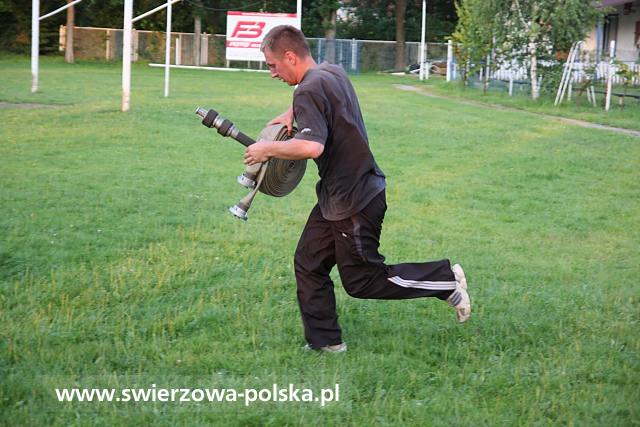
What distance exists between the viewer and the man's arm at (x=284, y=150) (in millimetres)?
4832

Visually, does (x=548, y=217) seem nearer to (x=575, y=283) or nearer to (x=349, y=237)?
(x=575, y=283)

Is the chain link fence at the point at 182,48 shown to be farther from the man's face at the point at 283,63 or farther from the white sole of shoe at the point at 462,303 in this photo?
the man's face at the point at 283,63

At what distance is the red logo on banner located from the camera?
40188mm

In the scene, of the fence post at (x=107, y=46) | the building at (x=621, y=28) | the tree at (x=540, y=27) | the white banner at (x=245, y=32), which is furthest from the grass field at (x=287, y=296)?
the fence post at (x=107, y=46)

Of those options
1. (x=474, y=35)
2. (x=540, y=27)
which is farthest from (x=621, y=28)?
(x=540, y=27)

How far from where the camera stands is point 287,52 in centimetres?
500

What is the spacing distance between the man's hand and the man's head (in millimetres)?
442

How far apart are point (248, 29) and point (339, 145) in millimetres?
36388

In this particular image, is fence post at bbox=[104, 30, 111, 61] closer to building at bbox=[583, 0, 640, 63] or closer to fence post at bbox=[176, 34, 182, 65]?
fence post at bbox=[176, 34, 182, 65]

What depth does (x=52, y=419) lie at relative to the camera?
4.13m

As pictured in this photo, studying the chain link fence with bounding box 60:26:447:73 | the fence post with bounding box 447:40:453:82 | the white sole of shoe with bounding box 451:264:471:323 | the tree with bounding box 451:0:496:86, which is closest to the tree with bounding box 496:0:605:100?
the tree with bounding box 451:0:496:86

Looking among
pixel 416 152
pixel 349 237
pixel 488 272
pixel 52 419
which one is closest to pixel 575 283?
pixel 488 272

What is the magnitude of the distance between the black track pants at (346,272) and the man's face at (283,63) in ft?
2.77

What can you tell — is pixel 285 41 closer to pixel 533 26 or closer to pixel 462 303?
pixel 462 303
